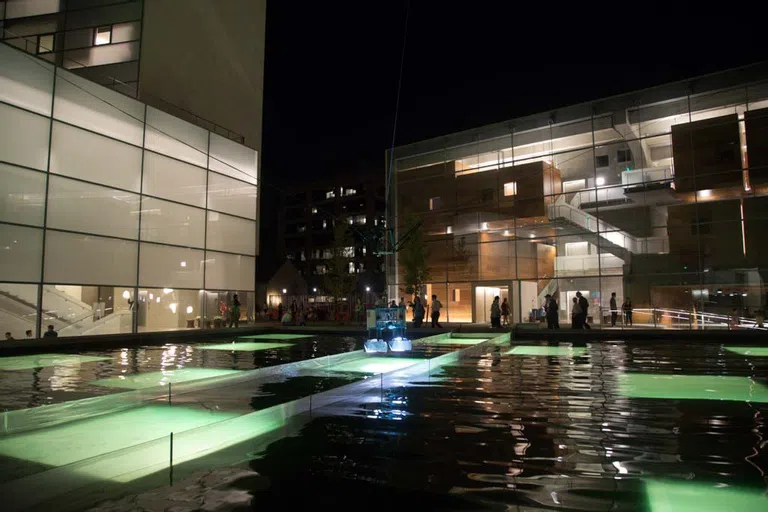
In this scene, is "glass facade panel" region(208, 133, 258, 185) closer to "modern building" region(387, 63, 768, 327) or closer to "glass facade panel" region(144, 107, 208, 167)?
"glass facade panel" region(144, 107, 208, 167)

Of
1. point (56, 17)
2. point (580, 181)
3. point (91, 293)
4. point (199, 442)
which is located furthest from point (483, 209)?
point (199, 442)

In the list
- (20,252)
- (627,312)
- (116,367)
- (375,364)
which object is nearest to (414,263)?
(627,312)

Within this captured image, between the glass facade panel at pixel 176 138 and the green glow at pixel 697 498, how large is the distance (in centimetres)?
2407

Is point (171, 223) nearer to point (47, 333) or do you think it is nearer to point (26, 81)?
point (47, 333)

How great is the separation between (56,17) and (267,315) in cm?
2422

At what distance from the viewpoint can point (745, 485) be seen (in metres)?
4.25

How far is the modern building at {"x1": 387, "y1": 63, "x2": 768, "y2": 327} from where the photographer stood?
22969mm

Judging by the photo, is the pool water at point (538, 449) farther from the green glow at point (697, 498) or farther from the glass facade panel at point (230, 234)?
the glass facade panel at point (230, 234)

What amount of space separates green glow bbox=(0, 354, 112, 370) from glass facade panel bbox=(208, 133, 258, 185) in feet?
46.9

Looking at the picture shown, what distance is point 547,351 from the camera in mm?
16125

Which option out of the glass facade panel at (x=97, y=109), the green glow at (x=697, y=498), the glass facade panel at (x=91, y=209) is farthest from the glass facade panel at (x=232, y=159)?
the green glow at (x=697, y=498)

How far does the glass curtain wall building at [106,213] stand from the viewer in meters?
18.7

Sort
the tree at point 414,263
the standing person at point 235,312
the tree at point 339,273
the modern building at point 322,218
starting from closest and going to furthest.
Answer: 1. the standing person at point 235,312
2. the tree at point 414,263
3. the tree at point 339,273
4. the modern building at point 322,218

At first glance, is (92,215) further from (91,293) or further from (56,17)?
(56,17)
